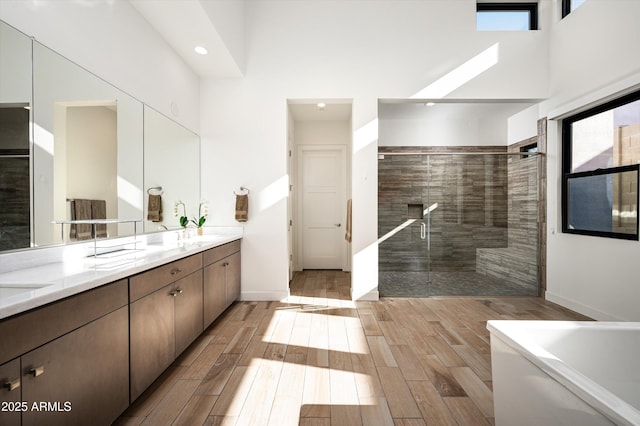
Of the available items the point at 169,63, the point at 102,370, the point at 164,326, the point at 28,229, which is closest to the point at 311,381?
the point at 164,326

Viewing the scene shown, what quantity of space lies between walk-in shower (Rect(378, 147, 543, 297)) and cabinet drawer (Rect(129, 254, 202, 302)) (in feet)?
7.53

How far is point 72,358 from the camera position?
120cm

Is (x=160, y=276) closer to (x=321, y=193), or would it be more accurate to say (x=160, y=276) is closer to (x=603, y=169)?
(x=321, y=193)

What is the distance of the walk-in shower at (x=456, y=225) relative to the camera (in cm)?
385

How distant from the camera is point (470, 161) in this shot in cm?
389

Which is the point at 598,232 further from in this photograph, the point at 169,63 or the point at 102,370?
the point at 169,63

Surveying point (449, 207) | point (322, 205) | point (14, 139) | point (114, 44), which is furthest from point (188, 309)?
point (322, 205)

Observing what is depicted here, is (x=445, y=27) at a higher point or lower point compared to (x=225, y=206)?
higher

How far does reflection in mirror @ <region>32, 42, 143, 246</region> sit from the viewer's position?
1.66m

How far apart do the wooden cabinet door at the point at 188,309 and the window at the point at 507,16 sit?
4.33 metres

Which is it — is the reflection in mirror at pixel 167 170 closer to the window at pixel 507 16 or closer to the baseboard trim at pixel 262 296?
the baseboard trim at pixel 262 296

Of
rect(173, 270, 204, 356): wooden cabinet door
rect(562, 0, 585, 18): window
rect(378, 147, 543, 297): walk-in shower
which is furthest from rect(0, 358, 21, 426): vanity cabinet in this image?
rect(562, 0, 585, 18): window

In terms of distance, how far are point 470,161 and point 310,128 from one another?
2.68m

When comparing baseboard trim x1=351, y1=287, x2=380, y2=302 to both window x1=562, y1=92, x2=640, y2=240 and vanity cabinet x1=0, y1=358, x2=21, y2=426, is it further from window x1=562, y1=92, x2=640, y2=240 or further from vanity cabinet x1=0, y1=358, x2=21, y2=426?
vanity cabinet x1=0, y1=358, x2=21, y2=426
